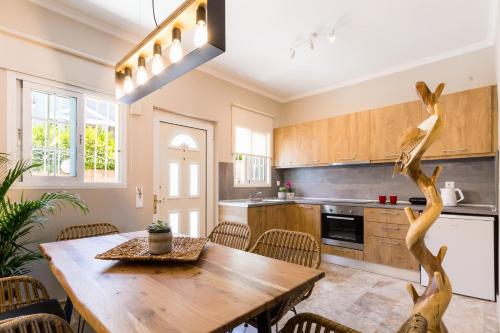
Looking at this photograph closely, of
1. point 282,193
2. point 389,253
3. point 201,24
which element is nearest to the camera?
point 201,24

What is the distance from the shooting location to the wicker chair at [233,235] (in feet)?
6.79

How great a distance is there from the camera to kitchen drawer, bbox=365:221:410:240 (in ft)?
10.2

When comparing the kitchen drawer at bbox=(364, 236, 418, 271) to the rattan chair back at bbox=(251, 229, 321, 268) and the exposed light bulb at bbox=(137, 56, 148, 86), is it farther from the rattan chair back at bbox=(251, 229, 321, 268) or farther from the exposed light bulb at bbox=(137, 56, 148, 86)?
the exposed light bulb at bbox=(137, 56, 148, 86)

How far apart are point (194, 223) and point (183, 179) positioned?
2.15ft

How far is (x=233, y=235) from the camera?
2.16 meters

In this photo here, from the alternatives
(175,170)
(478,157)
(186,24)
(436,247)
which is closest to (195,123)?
(175,170)

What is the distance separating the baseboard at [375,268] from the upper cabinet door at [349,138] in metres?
1.44

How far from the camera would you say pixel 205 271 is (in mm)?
1261

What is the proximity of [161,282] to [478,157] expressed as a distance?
3747mm

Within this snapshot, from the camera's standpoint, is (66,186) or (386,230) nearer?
(66,186)

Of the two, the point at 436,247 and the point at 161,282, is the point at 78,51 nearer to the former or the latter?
the point at 161,282

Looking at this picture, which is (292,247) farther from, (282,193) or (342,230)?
(282,193)

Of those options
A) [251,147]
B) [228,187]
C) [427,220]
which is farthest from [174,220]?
[427,220]

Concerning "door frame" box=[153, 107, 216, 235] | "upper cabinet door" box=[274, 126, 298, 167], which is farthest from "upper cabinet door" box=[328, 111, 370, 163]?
"door frame" box=[153, 107, 216, 235]
